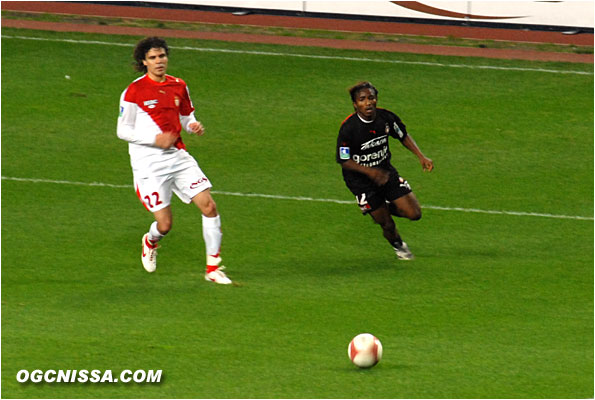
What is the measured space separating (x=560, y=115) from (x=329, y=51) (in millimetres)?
4549

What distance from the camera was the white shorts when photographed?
1114cm

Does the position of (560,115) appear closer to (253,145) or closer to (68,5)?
(253,145)

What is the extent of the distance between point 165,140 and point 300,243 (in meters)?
2.21

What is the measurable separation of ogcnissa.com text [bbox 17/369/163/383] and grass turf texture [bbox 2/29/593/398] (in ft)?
0.36

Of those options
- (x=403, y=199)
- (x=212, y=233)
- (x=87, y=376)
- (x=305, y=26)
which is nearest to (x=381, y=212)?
(x=403, y=199)

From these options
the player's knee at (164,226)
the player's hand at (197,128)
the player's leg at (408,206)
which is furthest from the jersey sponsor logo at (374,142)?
the player's knee at (164,226)

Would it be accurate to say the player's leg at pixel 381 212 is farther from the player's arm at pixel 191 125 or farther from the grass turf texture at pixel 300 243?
the player's arm at pixel 191 125

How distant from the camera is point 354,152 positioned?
11.8 meters

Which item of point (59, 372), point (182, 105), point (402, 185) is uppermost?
point (182, 105)

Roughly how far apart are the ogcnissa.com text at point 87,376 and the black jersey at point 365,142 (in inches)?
135

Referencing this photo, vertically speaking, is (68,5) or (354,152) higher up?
(68,5)

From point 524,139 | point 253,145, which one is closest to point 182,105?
point 253,145

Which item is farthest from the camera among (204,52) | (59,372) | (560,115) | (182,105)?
(204,52)

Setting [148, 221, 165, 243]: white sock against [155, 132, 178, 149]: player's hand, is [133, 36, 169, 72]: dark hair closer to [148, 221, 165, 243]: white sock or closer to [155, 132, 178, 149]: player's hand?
[155, 132, 178, 149]: player's hand
